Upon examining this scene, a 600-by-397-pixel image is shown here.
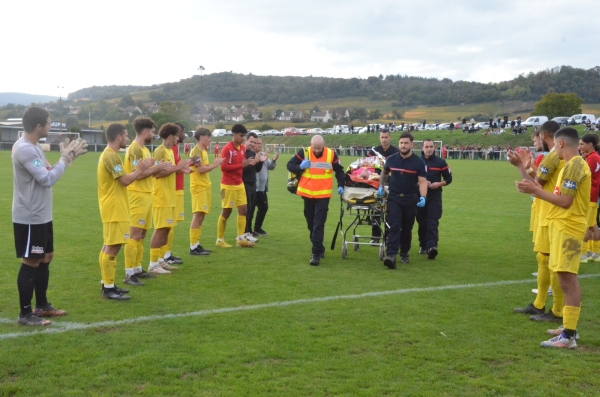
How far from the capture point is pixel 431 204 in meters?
11.4

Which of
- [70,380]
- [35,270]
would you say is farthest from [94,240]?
[70,380]

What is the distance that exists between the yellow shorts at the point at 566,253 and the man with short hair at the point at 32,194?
5.13 metres

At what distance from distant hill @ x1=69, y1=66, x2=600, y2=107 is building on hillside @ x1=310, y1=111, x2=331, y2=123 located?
22438 millimetres

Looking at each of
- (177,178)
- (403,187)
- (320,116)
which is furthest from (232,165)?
(320,116)

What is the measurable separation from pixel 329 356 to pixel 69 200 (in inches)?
643

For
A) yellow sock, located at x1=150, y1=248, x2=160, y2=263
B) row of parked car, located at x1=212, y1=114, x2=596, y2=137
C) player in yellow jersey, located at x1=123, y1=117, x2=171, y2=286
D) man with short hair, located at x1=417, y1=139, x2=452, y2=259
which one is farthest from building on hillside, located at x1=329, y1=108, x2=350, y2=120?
player in yellow jersey, located at x1=123, y1=117, x2=171, y2=286

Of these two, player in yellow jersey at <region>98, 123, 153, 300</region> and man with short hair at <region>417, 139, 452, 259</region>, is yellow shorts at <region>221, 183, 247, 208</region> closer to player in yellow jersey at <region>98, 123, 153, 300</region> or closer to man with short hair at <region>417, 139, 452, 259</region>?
man with short hair at <region>417, 139, 452, 259</region>

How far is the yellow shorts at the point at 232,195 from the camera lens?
11.7m

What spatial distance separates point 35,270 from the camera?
6859 millimetres

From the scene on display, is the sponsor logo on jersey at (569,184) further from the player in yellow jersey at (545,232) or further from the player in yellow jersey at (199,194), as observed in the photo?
the player in yellow jersey at (199,194)

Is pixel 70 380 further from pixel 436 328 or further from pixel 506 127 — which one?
pixel 506 127

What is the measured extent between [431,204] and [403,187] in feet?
4.13

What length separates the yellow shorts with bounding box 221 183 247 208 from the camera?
11664 mm

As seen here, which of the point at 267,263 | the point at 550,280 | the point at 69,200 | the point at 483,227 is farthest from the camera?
the point at 69,200
